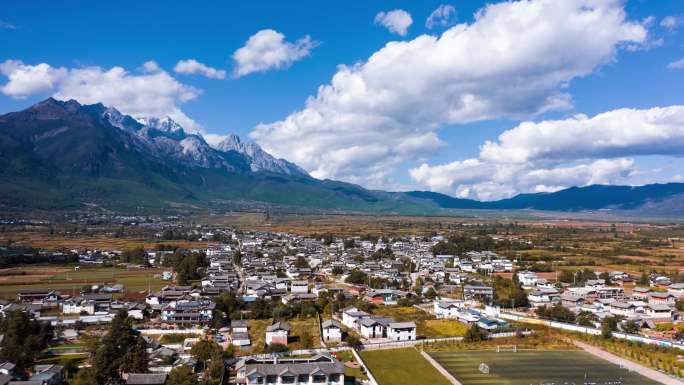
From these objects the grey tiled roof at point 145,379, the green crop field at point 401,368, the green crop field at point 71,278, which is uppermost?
the grey tiled roof at point 145,379

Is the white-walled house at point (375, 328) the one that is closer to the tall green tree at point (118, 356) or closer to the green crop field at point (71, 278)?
the tall green tree at point (118, 356)

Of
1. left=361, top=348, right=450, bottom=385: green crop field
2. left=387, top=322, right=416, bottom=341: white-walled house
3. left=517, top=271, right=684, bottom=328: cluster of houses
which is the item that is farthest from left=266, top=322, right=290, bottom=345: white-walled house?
left=517, top=271, right=684, bottom=328: cluster of houses

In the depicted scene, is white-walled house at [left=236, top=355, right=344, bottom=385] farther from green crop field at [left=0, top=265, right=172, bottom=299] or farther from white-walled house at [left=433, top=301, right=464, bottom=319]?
green crop field at [left=0, top=265, right=172, bottom=299]

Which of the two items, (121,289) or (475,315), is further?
(121,289)

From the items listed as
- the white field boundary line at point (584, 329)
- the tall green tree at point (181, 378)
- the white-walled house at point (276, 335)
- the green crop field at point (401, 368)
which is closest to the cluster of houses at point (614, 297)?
the white field boundary line at point (584, 329)

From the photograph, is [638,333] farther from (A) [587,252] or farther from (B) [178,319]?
(A) [587,252]

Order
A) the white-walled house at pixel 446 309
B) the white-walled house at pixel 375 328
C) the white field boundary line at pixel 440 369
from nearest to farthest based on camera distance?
1. the white field boundary line at pixel 440 369
2. the white-walled house at pixel 375 328
3. the white-walled house at pixel 446 309

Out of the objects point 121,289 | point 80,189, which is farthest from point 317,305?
point 80,189
